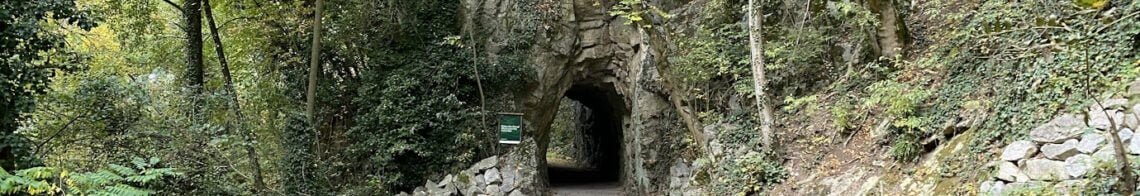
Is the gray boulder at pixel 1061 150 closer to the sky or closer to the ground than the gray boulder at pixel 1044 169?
closer to the sky

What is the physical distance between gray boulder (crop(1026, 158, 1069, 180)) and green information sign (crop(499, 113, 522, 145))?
8461mm

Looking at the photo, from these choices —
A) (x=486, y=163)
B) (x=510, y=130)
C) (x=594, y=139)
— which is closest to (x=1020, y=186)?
(x=486, y=163)

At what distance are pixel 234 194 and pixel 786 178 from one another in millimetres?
7481

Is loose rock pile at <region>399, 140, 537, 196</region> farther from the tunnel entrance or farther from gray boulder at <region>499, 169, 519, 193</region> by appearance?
the tunnel entrance

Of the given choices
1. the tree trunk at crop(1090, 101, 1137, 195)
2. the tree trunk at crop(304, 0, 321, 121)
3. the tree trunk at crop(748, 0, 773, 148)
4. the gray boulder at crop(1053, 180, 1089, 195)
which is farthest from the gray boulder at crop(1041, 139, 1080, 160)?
the tree trunk at crop(304, 0, 321, 121)

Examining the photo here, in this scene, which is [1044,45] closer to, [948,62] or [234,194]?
[948,62]

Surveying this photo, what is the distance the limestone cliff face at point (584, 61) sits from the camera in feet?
38.3

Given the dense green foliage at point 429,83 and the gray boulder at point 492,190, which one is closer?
the dense green foliage at point 429,83

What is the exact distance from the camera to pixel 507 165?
11.4 meters

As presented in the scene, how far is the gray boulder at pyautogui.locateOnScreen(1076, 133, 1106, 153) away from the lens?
3.66 meters

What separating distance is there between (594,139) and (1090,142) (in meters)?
16.9

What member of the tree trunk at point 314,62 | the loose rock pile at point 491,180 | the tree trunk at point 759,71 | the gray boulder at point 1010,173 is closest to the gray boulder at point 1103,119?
the gray boulder at point 1010,173

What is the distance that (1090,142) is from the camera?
372cm

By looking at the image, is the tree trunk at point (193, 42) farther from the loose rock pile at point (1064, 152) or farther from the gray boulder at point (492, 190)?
the loose rock pile at point (1064, 152)
